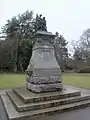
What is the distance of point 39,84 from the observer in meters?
5.32

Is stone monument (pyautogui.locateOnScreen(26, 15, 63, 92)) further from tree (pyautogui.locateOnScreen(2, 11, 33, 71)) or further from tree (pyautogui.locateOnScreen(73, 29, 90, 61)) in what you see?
tree (pyautogui.locateOnScreen(73, 29, 90, 61))

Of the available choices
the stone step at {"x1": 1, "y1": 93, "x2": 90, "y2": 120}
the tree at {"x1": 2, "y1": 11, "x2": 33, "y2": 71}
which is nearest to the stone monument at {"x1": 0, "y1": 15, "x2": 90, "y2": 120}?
the stone step at {"x1": 1, "y1": 93, "x2": 90, "y2": 120}

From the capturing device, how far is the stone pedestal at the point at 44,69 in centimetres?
538

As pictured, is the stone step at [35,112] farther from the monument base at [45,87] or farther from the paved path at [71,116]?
the monument base at [45,87]

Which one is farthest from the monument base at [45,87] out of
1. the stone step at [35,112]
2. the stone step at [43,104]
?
the stone step at [35,112]

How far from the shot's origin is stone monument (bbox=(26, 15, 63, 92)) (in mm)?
5379

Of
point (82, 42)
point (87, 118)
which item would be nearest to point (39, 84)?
point (87, 118)

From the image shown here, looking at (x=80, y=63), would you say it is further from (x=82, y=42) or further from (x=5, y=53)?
(x=5, y=53)

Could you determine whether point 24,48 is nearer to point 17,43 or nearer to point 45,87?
point 17,43

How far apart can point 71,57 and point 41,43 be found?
23.7 m

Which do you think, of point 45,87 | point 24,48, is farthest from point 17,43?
point 45,87

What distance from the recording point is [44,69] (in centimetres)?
554

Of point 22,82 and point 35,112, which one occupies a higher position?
point 22,82

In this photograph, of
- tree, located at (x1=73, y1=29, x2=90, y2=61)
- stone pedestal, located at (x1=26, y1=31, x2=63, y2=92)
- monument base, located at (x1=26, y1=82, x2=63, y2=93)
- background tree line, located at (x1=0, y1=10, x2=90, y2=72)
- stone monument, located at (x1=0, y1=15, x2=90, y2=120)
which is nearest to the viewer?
stone monument, located at (x1=0, y1=15, x2=90, y2=120)
